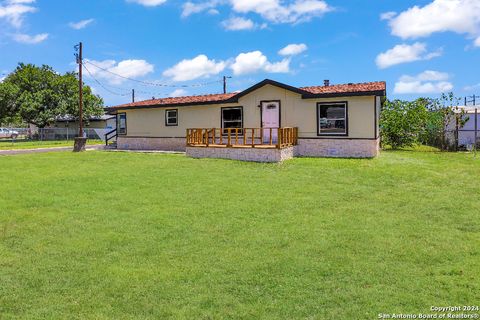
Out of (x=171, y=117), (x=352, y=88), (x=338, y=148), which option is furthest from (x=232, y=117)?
(x=352, y=88)

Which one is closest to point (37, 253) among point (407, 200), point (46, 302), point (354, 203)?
point (46, 302)

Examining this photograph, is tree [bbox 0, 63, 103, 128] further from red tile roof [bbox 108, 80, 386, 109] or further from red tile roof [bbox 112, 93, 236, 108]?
red tile roof [bbox 108, 80, 386, 109]

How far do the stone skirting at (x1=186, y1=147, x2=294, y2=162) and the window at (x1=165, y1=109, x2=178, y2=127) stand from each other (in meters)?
5.26

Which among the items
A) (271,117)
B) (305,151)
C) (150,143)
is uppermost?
(271,117)

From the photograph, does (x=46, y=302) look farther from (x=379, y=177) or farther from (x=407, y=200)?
(x=379, y=177)

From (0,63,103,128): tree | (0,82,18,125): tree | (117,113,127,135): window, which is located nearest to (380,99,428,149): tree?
(117,113,127,135): window

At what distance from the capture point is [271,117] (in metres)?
19.9

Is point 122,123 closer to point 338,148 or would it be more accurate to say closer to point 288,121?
point 288,121

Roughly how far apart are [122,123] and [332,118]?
14537 millimetres

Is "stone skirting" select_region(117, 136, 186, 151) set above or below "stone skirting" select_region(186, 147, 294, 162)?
above

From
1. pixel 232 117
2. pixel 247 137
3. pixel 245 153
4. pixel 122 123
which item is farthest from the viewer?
pixel 122 123

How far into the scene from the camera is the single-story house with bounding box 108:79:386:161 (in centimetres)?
1762

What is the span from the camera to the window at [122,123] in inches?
1042

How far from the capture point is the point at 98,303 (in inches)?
172
